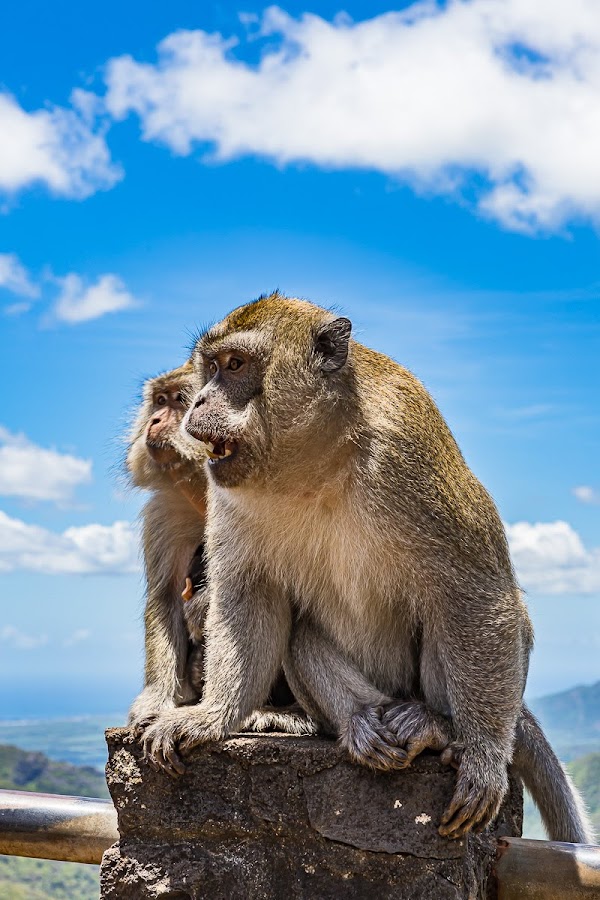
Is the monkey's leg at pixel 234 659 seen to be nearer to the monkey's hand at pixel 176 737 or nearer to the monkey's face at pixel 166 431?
the monkey's hand at pixel 176 737

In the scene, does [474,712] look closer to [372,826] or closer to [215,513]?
[372,826]

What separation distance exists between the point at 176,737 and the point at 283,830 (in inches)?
19.9

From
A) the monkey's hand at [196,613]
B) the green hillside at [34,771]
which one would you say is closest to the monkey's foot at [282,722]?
the monkey's hand at [196,613]

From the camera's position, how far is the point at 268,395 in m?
3.48

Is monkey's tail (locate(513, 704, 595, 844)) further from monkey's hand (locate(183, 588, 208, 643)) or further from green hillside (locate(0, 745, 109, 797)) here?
green hillside (locate(0, 745, 109, 797))

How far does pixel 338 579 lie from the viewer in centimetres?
361

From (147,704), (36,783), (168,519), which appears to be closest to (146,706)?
(147,704)

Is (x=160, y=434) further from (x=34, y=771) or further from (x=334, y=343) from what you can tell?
(x=34, y=771)

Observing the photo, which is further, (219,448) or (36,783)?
(36,783)

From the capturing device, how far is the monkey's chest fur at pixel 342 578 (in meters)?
3.48

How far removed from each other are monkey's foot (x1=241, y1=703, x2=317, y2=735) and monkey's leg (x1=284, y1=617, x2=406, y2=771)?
86mm

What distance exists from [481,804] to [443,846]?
0.63ft

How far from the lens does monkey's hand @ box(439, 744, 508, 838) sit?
319cm

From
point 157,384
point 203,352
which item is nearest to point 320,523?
point 203,352
